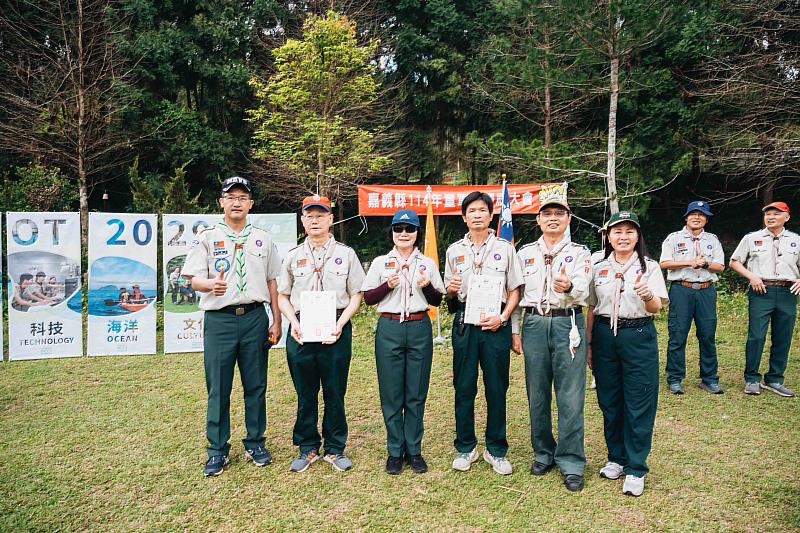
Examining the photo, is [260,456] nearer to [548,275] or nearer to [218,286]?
[218,286]

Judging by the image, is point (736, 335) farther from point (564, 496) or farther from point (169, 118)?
point (169, 118)

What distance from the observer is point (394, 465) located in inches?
139

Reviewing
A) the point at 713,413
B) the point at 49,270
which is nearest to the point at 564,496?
the point at 713,413

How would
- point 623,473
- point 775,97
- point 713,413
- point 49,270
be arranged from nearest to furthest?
point 623,473, point 713,413, point 49,270, point 775,97

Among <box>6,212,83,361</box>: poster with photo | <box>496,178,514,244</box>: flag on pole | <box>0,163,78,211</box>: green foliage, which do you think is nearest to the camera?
<box>6,212,83,361</box>: poster with photo

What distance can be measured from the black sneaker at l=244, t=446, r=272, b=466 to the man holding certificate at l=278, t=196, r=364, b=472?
220mm

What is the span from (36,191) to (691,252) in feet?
44.4

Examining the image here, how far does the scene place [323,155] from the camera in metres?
12.9

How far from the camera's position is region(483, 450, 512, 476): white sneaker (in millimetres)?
3498

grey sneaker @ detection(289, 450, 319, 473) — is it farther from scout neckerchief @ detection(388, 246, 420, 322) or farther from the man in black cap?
the man in black cap

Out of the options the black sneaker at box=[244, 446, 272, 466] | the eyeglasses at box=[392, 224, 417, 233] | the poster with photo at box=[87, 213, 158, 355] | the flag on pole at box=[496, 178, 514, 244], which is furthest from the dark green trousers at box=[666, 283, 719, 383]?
the poster with photo at box=[87, 213, 158, 355]

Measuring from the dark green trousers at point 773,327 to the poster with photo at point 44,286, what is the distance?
25.0 ft

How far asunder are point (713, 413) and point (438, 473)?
2907 mm

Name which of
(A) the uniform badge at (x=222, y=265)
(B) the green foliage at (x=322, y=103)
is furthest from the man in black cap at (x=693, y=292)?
(B) the green foliage at (x=322, y=103)
